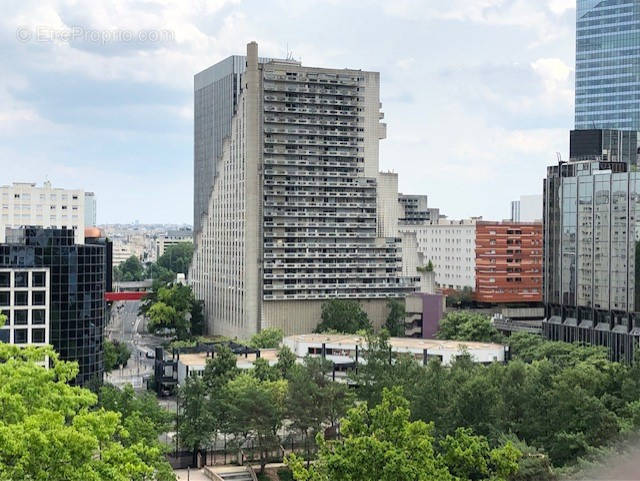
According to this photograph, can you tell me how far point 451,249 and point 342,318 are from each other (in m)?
42.6

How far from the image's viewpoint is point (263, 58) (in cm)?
13612

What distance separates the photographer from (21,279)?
166ft

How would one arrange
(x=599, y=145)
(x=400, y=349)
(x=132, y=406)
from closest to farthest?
(x=132, y=406) → (x=400, y=349) → (x=599, y=145)

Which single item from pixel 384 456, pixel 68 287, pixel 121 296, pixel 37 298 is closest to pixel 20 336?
pixel 37 298

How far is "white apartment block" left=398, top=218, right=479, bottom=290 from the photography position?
386ft

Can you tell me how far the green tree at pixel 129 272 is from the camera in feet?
592

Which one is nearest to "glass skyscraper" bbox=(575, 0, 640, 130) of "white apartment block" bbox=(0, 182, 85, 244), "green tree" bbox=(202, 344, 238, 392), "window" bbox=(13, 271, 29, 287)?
"white apartment block" bbox=(0, 182, 85, 244)

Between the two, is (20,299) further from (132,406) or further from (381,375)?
(381,375)

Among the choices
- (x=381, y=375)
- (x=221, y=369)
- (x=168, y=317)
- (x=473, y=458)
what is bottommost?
(x=168, y=317)

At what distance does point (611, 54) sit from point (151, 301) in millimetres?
74808

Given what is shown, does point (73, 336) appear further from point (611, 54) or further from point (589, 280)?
point (611, 54)

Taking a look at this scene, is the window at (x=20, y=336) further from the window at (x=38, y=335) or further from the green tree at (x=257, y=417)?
the green tree at (x=257, y=417)

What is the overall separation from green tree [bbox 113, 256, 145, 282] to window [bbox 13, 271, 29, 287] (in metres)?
128

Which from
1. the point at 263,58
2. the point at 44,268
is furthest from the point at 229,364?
the point at 263,58
